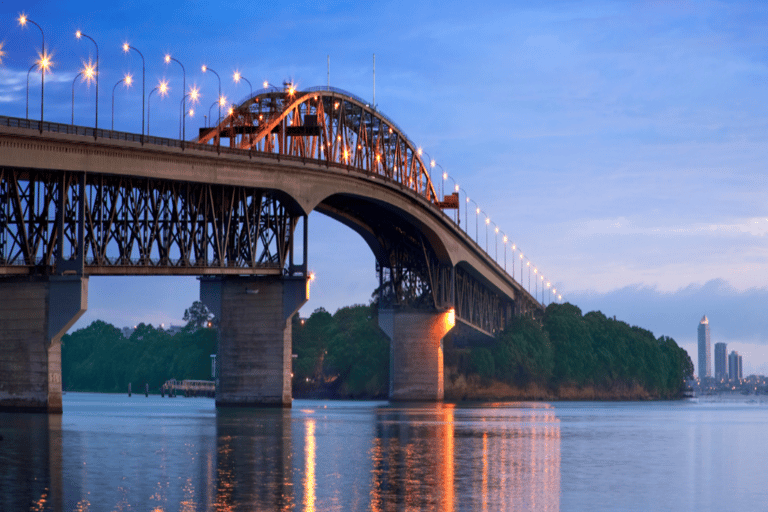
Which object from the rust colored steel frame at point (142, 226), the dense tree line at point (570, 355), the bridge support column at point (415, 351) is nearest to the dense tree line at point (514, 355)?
the dense tree line at point (570, 355)

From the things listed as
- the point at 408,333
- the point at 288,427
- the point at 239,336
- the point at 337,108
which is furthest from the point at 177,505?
the point at 408,333

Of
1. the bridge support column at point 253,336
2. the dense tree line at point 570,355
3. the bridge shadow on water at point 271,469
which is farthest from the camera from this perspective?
the dense tree line at point 570,355

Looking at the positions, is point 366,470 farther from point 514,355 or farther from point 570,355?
point 570,355

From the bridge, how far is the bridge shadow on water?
500 inches

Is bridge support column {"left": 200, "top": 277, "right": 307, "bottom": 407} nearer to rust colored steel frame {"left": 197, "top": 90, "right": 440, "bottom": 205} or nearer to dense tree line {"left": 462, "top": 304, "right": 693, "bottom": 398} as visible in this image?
rust colored steel frame {"left": 197, "top": 90, "right": 440, "bottom": 205}

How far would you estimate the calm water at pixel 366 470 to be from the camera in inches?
1109

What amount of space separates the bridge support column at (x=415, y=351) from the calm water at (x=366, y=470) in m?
78.5

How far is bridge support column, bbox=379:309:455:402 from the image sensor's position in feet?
460

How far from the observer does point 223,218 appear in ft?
286

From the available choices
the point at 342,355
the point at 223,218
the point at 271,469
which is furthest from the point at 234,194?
the point at 342,355

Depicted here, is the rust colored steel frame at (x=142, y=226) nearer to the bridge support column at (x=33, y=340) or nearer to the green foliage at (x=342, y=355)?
the bridge support column at (x=33, y=340)

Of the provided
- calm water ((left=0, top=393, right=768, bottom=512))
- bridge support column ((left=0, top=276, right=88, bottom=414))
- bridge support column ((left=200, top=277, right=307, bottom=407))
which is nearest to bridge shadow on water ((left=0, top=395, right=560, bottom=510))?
calm water ((left=0, top=393, right=768, bottom=512))

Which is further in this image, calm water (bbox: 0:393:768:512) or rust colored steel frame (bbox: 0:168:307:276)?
rust colored steel frame (bbox: 0:168:307:276)

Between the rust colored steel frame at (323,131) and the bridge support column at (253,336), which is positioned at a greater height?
the rust colored steel frame at (323,131)
